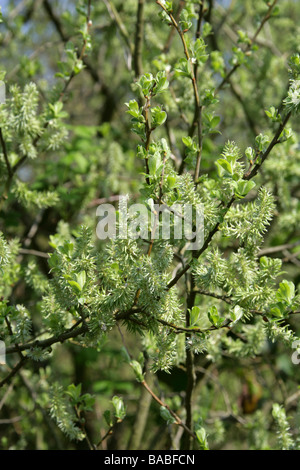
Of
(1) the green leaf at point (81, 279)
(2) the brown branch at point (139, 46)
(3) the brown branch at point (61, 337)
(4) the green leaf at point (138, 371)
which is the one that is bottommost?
(4) the green leaf at point (138, 371)

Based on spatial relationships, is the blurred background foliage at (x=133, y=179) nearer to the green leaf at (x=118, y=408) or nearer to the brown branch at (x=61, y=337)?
the green leaf at (x=118, y=408)

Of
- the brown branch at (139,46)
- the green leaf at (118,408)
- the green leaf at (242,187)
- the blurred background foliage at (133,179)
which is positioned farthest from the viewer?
the blurred background foliage at (133,179)

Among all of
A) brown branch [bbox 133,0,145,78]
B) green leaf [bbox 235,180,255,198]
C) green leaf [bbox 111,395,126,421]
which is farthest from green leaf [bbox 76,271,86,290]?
brown branch [bbox 133,0,145,78]

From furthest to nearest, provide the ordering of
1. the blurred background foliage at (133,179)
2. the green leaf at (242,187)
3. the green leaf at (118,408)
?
the blurred background foliage at (133,179)
the green leaf at (118,408)
the green leaf at (242,187)

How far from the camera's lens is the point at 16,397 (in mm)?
2945

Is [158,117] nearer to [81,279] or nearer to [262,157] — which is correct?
[262,157]

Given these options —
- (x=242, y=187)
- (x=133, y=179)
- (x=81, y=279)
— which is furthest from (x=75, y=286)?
(x=133, y=179)

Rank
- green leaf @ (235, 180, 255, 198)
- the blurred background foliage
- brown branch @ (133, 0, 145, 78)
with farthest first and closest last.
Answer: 1. the blurred background foliage
2. brown branch @ (133, 0, 145, 78)
3. green leaf @ (235, 180, 255, 198)

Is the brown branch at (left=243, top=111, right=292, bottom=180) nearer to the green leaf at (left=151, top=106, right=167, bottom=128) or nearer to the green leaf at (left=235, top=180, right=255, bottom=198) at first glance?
the green leaf at (left=235, top=180, right=255, bottom=198)

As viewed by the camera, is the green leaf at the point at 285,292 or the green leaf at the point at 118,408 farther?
the green leaf at the point at 118,408

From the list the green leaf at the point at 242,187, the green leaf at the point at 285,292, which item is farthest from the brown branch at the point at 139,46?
the green leaf at the point at 285,292
